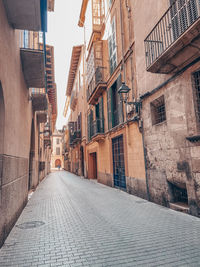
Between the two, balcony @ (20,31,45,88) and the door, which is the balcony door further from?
the door

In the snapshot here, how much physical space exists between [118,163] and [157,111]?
211 inches

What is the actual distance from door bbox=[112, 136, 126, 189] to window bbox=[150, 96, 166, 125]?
4.14 metres

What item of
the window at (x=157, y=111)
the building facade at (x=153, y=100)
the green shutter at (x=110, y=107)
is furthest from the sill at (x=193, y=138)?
the green shutter at (x=110, y=107)

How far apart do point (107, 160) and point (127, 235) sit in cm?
1008

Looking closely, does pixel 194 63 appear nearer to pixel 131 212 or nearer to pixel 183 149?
pixel 183 149

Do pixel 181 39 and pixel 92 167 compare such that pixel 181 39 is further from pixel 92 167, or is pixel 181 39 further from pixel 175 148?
pixel 92 167

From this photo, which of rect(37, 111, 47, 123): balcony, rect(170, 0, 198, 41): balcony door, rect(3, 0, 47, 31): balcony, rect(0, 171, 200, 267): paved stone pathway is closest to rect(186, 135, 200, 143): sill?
rect(0, 171, 200, 267): paved stone pathway

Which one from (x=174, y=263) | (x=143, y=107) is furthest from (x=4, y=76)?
(x=143, y=107)

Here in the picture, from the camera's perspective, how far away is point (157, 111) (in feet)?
26.5

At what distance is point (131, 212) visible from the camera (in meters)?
6.39

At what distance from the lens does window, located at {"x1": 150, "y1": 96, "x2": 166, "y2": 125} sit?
25.4ft

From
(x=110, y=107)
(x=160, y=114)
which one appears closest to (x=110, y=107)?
(x=110, y=107)

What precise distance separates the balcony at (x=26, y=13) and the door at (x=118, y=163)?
26.4 ft

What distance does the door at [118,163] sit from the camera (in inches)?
459
